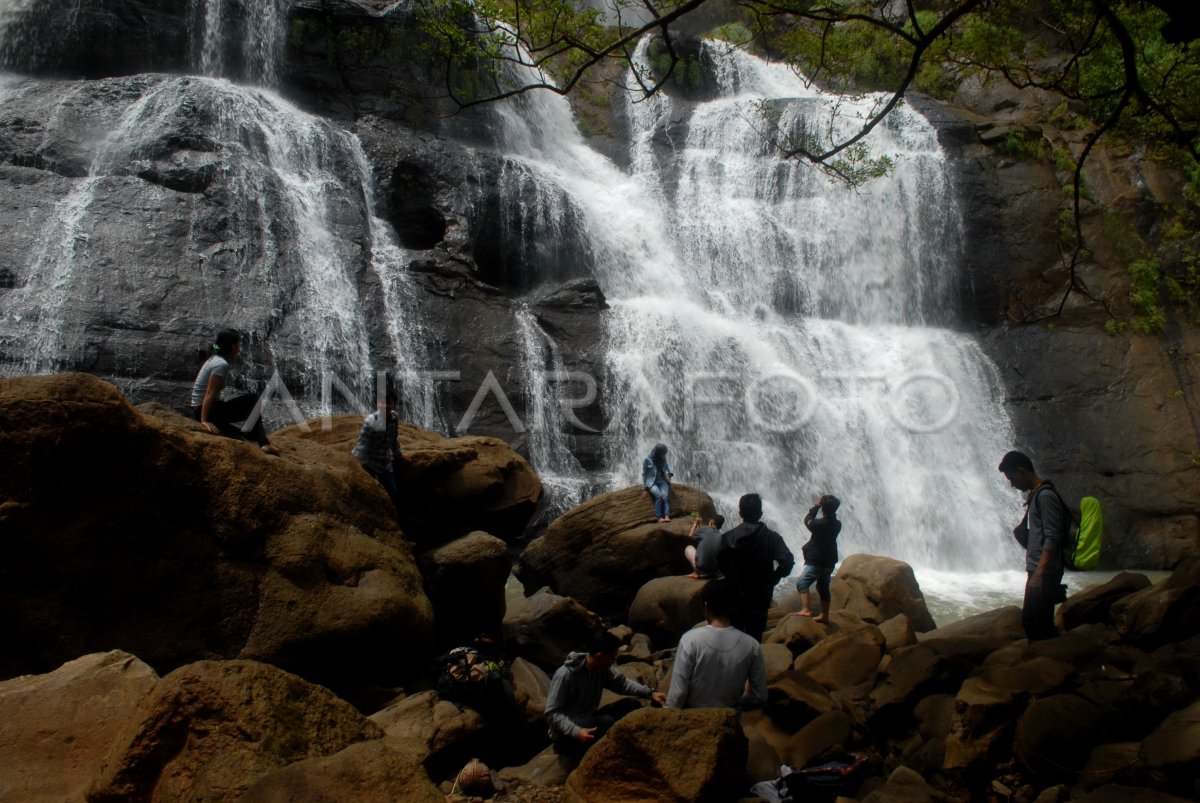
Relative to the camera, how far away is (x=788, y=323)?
18.9 meters

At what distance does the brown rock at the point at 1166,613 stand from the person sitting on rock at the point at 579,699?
3357 millimetres

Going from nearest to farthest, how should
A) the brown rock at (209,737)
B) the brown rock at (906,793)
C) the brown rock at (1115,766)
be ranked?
the brown rock at (209,737) < the brown rock at (1115,766) < the brown rock at (906,793)

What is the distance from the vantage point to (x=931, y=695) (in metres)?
5.33

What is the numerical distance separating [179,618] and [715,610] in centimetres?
336

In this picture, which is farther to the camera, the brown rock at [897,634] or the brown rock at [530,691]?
the brown rock at [897,634]

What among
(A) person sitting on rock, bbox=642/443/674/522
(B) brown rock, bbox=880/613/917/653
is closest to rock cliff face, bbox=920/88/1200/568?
(A) person sitting on rock, bbox=642/443/674/522

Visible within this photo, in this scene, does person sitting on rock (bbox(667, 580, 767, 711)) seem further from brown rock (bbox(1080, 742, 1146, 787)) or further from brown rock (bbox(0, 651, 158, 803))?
brown rock (bbox(0, 651, 158, 803))

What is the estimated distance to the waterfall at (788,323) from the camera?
15062 mm

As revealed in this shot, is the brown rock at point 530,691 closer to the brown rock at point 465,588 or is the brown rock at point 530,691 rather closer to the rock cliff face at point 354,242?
the brown rock at point 465,588

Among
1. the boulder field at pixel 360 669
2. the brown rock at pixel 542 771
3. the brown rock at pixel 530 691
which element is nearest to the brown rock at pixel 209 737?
the boulder field at pixel 360 669

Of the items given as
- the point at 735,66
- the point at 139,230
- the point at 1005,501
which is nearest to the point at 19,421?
the point at 139,230

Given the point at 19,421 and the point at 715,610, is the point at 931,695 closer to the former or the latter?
the point at 715,610

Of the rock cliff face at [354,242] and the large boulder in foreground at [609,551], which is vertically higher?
the rock cliff face at [354,242]

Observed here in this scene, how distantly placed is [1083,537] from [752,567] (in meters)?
2.21
